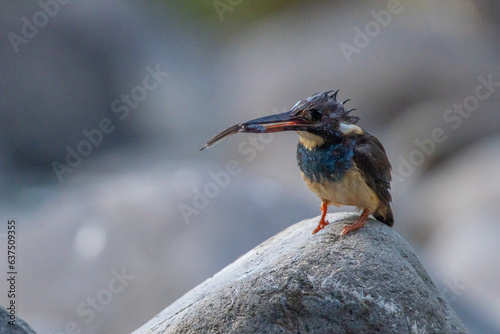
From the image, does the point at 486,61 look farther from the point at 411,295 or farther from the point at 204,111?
the point at 411,295

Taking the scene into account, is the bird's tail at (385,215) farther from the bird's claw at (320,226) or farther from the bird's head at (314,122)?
the bird's head at (314,122)

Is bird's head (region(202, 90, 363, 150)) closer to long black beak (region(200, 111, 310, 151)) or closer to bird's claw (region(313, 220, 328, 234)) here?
long black beak (region(200, 111, 310, 151))

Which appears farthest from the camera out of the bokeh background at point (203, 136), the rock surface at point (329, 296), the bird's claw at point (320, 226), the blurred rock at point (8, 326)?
the bokeh background at point (203, 136)

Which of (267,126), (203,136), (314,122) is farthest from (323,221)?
(203,136)

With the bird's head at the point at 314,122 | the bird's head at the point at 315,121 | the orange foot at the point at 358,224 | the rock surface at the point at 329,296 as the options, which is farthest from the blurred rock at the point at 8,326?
the orange foot at the point at 358,224

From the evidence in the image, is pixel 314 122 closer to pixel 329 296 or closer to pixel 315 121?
pixel 315 121

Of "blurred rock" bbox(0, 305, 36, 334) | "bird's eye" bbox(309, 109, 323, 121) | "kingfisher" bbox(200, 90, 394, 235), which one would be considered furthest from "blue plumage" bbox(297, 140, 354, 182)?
"blurred rock" bbox(0, 305, 36, 334)

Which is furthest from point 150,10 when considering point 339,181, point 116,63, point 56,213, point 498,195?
point 339,181
